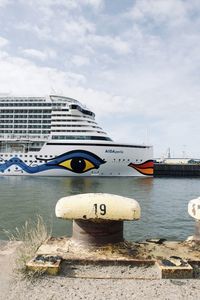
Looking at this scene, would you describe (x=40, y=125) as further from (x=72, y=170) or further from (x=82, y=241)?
(x=82, y=241)

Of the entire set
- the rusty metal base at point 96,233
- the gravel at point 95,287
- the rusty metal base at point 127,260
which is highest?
the rusty metal base at point 96,233

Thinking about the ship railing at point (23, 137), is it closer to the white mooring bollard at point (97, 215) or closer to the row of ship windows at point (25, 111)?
the row of ship windows at point (25, 111)

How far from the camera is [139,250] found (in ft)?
14.2

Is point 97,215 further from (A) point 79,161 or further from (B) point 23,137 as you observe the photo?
(B) point 23,137

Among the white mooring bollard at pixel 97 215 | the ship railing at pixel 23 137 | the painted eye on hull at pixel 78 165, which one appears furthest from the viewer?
the ship railing at pixel 23 137

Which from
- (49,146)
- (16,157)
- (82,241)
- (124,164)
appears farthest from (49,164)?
(82,241)

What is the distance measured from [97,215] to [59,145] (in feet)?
151

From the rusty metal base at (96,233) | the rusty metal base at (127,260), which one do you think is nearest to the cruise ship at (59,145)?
the rusty metal base at (96,233)

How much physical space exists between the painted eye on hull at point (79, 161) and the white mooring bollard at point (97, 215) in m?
43.4

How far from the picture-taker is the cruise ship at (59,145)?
48375mm

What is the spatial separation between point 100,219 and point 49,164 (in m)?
45.7

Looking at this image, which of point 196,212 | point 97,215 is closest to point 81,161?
point 196,212

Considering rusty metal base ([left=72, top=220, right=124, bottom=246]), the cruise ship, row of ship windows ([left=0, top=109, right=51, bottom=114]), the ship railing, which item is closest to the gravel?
rusty metal base ([left=72, top=220, right=124, bottom=246])

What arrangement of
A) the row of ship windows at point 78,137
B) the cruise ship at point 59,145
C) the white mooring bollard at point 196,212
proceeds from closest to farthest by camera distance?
the white mooring bollard at point 196,212 → the cruise ship at point 59,145 → the row of ship windows at point 78,137
